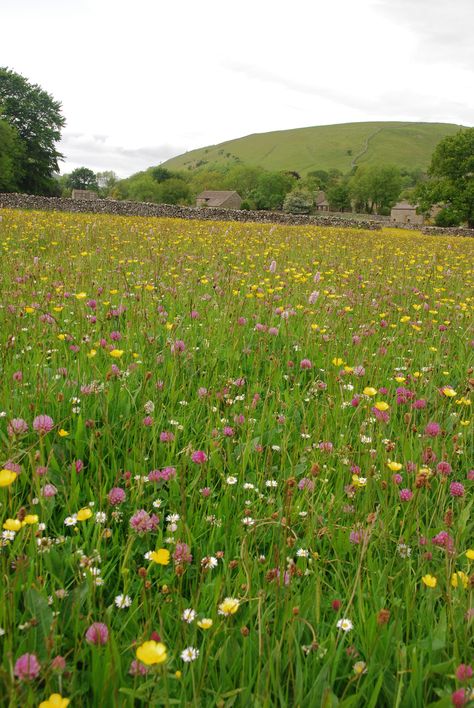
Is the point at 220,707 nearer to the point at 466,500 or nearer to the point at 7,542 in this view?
the point at 7,542

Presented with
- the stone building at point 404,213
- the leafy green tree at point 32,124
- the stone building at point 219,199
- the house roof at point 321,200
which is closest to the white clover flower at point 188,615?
the leafy green tree at point 32,124

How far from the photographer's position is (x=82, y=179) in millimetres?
126875

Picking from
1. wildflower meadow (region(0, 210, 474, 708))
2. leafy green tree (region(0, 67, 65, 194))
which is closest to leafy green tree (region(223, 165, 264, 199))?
leafy green tree (region(0, 67, 65, 194))

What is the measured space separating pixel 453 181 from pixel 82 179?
97883 mm

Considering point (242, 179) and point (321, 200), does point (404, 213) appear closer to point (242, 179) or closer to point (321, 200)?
point (321, 200)

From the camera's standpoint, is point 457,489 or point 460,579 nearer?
point 460,579

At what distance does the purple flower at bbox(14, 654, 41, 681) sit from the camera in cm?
98

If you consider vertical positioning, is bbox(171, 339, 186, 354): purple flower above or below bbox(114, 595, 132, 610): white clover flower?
above

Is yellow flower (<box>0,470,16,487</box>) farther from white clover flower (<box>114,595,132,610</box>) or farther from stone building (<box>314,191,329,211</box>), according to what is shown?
stone building (<box>314,191,329,211</box>)

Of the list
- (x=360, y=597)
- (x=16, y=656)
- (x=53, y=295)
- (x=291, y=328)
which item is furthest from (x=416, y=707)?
(x=53, y=295)

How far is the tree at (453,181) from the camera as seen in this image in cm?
5478

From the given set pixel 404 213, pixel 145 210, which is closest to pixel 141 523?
pixel 145 210

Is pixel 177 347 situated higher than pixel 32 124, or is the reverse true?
pixel 32 124

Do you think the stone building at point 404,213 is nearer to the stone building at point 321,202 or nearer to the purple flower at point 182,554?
the stone building at point 321,202
